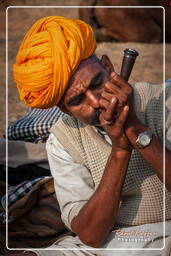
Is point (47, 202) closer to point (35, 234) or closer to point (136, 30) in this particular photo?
point (35, 234)

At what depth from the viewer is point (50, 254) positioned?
3615 millimetres

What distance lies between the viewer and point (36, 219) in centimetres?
444

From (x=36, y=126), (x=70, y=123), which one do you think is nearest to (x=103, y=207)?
(x=70, y=123)

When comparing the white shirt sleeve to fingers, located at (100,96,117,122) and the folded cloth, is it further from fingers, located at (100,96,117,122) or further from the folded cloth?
the folded cloth

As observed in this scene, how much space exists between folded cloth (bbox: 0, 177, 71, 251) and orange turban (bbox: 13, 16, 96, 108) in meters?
1.07

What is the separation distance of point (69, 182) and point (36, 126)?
4.52 ft

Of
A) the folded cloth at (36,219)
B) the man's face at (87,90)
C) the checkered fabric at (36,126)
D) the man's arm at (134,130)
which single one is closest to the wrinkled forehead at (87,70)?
the man's face at (87,90)

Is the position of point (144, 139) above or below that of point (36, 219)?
above

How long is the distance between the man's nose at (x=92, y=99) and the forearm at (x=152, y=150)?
19 cm

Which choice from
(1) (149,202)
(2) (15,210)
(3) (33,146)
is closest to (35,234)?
A: (2) (15,210)

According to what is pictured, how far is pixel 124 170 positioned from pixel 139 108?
1.26 feet

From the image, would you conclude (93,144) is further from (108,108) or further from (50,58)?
(108,108)

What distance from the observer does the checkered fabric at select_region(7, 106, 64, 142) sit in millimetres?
4918

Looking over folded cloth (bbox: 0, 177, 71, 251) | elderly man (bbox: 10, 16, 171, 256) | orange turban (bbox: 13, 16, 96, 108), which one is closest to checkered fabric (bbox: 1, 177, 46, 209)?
folded cloth (bbox: 0, 177, 71, 251)
